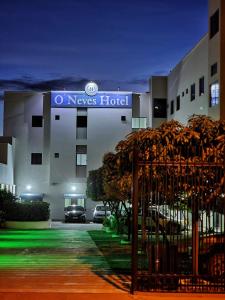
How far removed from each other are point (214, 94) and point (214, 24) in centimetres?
408

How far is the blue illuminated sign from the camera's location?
5866 centimetres

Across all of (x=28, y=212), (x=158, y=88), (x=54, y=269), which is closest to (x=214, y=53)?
(x=28, y=212)

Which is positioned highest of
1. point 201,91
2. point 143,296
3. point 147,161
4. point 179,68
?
point 179,68

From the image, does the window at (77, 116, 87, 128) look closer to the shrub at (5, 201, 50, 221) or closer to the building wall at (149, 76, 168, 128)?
the building wall at (149, 76, 168, 128)

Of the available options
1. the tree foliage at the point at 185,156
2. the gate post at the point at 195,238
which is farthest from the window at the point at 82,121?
the gate post at the point at 195,238

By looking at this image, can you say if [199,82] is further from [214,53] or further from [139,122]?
[139,122]

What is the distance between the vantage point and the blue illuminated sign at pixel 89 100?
58656 millimetres

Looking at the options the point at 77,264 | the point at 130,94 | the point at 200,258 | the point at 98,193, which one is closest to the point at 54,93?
the point at 130,94

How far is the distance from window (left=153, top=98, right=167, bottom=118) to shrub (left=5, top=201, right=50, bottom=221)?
18213 mm

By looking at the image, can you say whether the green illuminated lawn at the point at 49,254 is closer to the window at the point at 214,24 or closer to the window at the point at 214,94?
the window at the point at 214,94

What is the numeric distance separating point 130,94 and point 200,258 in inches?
1772

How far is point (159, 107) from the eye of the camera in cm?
5538

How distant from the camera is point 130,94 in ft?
194

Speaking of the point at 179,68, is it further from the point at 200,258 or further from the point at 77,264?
the point at 200,258
